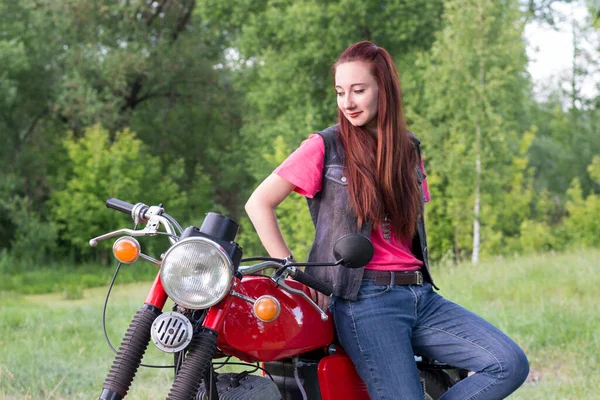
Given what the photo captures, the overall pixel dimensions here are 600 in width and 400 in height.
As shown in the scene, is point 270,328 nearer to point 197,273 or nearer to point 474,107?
point 197,273

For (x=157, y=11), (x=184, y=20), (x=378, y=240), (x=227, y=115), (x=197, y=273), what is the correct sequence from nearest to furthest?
(x=197, y=273) → (x=378, y=240) → (x=157, y=11) → (x=227, y=115) → (x=184, y=20)

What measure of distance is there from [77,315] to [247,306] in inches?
311

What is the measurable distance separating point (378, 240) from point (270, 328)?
593 mm

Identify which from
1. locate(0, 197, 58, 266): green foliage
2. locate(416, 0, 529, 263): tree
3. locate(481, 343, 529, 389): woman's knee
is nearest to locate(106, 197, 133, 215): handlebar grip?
locate(481, 343, 529, 389): woman's knee

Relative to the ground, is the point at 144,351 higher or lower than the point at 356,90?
lower

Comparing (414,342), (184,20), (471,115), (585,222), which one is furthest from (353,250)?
(184,20)

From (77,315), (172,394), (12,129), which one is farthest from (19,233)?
(172,394)

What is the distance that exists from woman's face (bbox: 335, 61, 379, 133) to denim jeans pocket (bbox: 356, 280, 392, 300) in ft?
1.90

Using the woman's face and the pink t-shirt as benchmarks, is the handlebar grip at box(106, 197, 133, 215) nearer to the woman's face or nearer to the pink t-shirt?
the pink t-shirt

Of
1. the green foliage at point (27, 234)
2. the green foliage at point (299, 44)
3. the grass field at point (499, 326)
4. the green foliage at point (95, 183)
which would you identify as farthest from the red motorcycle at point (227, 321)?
the green foliage at point (27, 234)

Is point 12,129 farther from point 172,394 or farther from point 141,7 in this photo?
point 172,394

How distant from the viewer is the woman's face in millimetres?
2949

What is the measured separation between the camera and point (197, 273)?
2.19m

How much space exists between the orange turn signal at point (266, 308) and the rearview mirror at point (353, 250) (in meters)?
0.23
